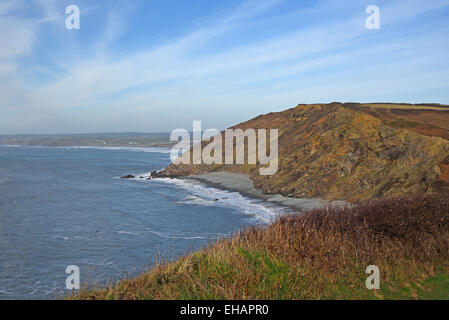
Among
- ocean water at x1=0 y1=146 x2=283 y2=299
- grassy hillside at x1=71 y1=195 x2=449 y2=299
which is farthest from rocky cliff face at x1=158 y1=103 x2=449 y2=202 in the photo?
grassy hillside at x1=71 y1=195 x2=449 y2=299

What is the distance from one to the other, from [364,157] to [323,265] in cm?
3017

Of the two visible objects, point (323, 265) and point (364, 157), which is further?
point (364, 157)

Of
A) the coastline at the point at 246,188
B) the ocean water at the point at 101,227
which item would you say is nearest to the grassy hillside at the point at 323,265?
the ocean water at the point at 101,227

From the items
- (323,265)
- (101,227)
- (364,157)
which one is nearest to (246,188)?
(364,157)

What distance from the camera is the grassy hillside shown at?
Answer: 6738mm

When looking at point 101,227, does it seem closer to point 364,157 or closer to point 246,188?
point 246,188

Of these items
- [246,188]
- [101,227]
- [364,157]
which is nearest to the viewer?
[101,227]

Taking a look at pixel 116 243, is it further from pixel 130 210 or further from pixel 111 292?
pixel 111 292

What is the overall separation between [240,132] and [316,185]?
37.7 m

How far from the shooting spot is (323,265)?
7.60 m

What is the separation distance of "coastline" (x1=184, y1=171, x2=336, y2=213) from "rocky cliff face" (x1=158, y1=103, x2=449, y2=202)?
1064 millimetres
